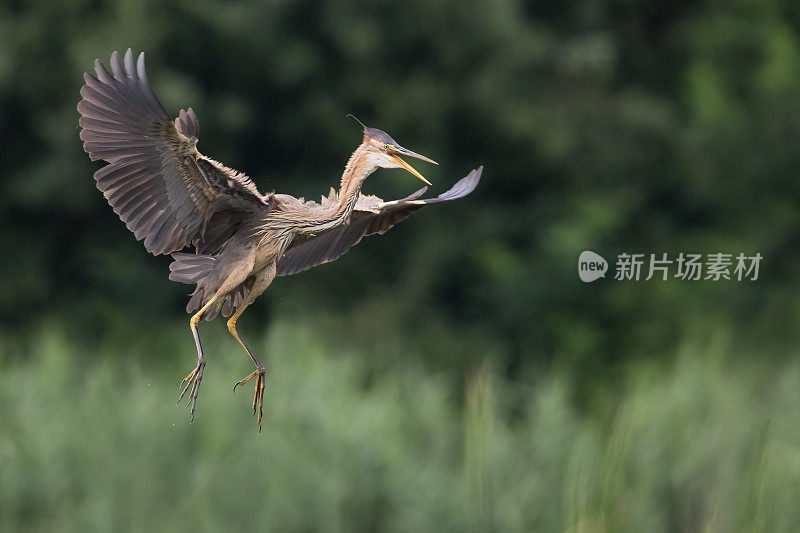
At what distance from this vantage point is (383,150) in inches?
24.7

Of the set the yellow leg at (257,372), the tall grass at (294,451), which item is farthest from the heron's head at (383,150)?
the tall grass at (294,451)

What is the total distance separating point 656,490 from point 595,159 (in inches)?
214

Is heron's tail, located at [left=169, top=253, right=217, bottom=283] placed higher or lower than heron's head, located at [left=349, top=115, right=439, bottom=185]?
lower

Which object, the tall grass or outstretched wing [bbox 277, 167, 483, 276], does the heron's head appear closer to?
outstretched wing [bbox 277, 167, 483, 276]

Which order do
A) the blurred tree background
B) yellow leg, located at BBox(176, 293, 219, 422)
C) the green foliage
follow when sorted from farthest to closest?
the green foliage < the blurred tree background < yellow leg, located at BBox(176, 293, 219, 422)

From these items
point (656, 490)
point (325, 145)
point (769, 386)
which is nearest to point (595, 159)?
point (325, 145)

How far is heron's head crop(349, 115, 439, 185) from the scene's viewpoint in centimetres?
61

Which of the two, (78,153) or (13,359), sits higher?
(78,153)

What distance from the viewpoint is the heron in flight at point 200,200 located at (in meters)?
0.64

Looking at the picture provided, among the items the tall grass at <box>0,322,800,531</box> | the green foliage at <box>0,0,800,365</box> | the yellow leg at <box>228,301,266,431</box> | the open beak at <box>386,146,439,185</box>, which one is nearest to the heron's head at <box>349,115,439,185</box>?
the open beak at <box>386,146,439,185</box>

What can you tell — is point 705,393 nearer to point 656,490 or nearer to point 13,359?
point 656,490

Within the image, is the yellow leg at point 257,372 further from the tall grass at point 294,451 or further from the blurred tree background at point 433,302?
the tall grass at point 294,451

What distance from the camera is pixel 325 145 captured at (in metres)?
4.73

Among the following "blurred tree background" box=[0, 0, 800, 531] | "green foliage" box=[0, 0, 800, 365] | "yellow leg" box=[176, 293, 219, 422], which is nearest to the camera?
"yellow leg" box=[176, 293, 219, 422]
